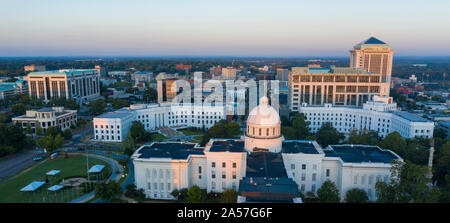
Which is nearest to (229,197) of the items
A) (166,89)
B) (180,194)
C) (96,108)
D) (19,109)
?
(180,194)

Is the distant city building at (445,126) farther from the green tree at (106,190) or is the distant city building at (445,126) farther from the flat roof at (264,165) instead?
the green tree at (106,190)

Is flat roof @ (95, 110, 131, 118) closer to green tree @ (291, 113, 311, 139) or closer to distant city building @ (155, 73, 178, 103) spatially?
green tree @ (291, 113, 311, 139)

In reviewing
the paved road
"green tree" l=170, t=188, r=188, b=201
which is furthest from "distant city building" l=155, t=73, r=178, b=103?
"green tree" l=170, t=188, r=188, b=201

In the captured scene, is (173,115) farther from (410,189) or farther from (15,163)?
(410,189)

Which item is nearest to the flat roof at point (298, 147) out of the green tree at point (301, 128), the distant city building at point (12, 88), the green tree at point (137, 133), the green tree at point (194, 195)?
the green tree at point (194, 195)

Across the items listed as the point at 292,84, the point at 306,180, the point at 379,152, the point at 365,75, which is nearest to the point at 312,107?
the point at 292,84

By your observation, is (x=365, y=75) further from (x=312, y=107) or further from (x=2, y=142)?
(x=2, y=142)
